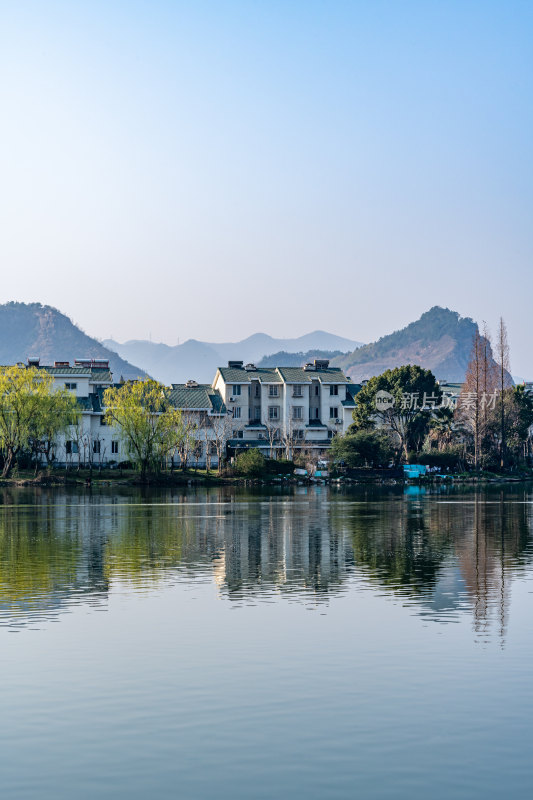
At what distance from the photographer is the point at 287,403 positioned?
98.4m

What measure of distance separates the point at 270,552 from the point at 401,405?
6051 centimetres

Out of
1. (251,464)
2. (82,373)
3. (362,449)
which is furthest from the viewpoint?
(82,373)

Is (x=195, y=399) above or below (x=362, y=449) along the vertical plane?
above

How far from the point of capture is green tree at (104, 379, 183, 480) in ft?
249

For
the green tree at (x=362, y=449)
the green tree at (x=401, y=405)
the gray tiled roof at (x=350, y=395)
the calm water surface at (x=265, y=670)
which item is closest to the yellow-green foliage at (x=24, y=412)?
the green tree at (x=362, y=449)

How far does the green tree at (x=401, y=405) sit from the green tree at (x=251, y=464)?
41.5 ft

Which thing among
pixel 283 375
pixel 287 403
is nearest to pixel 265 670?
pixel 287 403

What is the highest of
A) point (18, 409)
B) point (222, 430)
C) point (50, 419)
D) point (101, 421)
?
point (18, 409)

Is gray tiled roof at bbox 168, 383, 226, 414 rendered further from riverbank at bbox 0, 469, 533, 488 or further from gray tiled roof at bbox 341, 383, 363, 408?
gray tiled roof at bbox 341, 383, 363, 408

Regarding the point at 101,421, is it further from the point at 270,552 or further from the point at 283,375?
the point at 270,552

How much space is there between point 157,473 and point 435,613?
5876cm

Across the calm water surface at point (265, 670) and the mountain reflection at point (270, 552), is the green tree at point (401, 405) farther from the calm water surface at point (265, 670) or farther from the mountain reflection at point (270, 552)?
the calm water surface at point (265, 670)

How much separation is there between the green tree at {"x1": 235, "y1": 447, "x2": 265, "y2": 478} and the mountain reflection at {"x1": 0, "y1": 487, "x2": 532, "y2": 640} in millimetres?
26388

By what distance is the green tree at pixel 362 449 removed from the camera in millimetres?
82812
